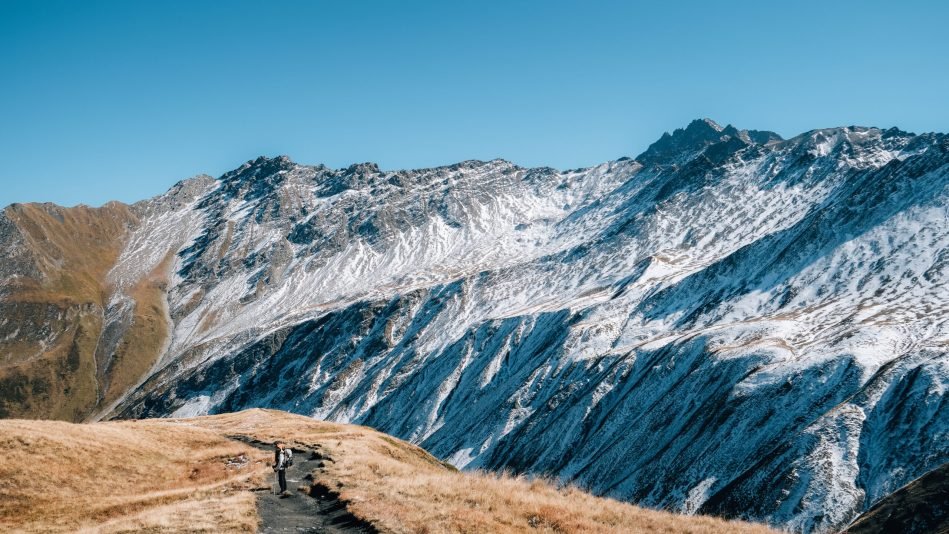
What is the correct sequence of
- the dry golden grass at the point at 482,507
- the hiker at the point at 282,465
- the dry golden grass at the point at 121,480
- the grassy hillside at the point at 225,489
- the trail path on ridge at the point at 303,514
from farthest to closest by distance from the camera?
the hiker at the point at 282,465
the dry golden grass at the point at 121,480
the trail path on ridge at the point at 303,514
the grassy hillside at the point at 225,489
the dry golden grass at the point at 482,507

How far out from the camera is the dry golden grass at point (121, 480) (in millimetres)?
24125

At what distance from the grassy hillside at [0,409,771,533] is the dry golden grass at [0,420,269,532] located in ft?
0.23

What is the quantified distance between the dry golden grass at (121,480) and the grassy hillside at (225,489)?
7 centimetres

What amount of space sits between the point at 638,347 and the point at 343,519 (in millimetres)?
109611

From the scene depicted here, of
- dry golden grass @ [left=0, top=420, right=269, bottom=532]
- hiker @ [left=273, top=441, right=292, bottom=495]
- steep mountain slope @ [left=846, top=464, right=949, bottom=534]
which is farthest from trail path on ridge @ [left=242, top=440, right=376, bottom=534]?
steep mountain slope @ [left=846, top=464, right=949, bottom=534]

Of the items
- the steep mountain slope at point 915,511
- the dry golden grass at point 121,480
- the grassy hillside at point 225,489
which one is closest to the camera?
the steep mountain slope at point 915,511

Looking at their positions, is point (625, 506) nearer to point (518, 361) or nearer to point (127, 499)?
point (127, 499)

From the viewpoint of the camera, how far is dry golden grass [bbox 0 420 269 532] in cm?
2412

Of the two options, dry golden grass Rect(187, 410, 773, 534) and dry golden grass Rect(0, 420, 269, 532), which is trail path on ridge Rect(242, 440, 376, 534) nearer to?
dry golden grass Rect(187, 410, 773, 534)

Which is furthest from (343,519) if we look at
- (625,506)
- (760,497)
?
(760,497)

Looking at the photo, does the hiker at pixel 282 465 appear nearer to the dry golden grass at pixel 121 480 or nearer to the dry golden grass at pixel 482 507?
the dry golden grass at pixel 121 480

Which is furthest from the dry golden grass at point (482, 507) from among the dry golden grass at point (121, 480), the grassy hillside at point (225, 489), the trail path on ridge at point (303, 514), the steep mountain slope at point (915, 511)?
the dry golden grass at point (121, 480)

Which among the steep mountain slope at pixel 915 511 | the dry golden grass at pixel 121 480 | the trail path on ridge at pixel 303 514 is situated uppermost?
the dry golden grass at pixel 121 480

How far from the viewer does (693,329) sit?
13125 cm
